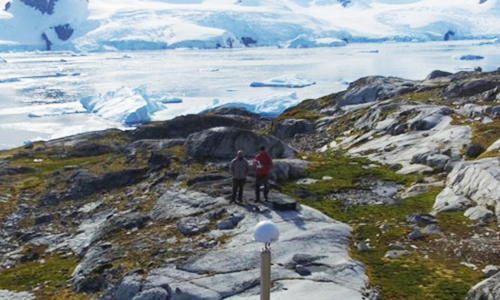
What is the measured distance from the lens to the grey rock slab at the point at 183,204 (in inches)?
873

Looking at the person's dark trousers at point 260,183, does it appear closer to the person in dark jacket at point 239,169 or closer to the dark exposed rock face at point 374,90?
the person in dark jacket at point 239,169

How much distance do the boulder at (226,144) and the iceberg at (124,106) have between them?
5116 centimetres

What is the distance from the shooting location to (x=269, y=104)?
83688 mm

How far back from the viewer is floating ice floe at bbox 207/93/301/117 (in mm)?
81562

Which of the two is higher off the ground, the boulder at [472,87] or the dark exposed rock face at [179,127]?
the boulder at [472,87]

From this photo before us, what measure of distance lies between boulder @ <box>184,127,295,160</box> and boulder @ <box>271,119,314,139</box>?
1433 cm

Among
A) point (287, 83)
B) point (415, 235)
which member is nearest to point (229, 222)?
point (415, 235)

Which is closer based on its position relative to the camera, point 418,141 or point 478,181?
point 478,181

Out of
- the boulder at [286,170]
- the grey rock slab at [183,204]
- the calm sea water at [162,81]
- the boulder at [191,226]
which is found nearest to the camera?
the boulder at [191,226]

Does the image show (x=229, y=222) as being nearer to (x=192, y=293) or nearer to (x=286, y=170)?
(x=192, y=293)

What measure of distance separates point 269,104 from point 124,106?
21.0 metres

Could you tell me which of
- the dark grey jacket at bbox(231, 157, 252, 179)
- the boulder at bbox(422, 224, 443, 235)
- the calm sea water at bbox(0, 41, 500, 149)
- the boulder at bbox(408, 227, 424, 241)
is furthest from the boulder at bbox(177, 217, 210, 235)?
the calm sea water at bbox(0, 41, 500, 149)

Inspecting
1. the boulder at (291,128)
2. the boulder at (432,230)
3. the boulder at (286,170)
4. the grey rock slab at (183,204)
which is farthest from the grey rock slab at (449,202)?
the boulder at (291,128)

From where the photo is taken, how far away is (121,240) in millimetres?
20641
